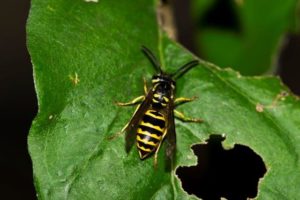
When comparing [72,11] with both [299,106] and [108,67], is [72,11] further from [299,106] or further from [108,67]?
[299,106]

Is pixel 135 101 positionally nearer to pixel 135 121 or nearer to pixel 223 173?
pixel 135 121

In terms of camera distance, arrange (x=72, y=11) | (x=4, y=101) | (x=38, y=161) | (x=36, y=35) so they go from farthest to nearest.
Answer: (x=4, y=101) → (x=72, y=11) → (x=36, y=35) → (x=38, y=161)

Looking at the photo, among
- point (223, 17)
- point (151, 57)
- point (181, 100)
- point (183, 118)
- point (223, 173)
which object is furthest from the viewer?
point (223, 17)

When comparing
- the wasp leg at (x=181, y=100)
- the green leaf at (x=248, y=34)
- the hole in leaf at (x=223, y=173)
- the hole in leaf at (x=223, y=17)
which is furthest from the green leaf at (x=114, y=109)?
the hole in leaf at (x=223, y=17)

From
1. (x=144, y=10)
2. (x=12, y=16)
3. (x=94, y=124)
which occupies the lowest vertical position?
(x=12, y=16)

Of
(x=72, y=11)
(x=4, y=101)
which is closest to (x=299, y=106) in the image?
(x=72, y=11)

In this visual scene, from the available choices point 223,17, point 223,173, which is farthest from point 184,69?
point 223,17
